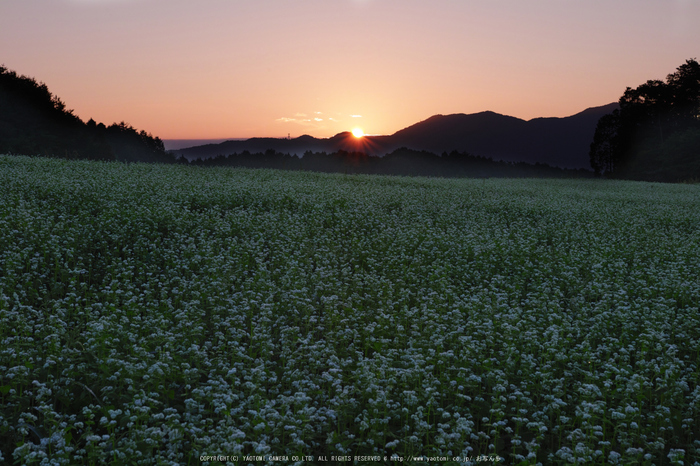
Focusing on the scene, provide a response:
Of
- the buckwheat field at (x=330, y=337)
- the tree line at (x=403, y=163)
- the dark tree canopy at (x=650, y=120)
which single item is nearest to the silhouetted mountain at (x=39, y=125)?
the tree line at (x=403, y=163)

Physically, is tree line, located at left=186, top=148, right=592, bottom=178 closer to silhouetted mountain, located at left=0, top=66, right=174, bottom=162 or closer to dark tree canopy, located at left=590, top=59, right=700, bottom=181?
dark tree canopy, located at left=590, top=59, right=700, bottom=181

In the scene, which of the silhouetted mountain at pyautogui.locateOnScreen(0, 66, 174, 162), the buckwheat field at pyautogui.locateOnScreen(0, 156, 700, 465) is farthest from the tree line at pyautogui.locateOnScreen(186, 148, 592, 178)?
the buckwheat field at pyautogui.locateOnScreen(0, 156, 700, 465)

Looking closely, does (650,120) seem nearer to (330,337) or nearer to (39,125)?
(330,337)

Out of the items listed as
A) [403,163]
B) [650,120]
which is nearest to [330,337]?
[403,163]

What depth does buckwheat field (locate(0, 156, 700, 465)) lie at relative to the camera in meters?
5.13

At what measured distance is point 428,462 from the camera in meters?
4.73

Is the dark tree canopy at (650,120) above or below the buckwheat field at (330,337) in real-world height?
above

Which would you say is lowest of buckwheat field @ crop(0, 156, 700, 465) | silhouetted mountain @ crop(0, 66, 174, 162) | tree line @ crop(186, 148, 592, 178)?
buckwheat field @ crop(0, 156, 700, 465)

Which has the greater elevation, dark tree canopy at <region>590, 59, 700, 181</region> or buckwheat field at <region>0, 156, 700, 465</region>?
dark tree canopy at <region>590, 59, 700, 181</region>

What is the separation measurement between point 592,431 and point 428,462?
1924 mm

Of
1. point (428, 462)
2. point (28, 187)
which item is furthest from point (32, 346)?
point (28, 187)

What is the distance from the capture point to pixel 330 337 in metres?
7.64

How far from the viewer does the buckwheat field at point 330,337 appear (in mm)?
5129

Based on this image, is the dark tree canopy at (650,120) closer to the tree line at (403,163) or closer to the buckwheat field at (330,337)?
the tree line at (403,163)
